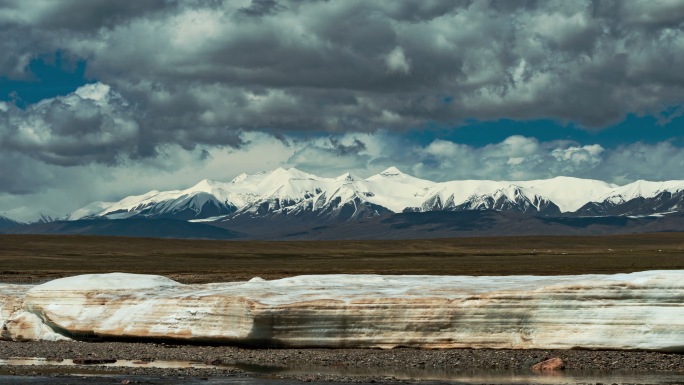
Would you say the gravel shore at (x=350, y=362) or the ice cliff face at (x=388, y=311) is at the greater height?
the ice cliff face at (x=388, y=311)

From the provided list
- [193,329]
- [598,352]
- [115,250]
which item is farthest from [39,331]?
[115,250]

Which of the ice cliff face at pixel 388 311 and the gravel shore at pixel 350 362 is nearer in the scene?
the gravel shore at pixel 350 362

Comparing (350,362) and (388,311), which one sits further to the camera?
(388,311)

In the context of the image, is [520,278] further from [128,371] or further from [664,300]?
[128,371]

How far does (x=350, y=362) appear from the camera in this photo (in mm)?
30812

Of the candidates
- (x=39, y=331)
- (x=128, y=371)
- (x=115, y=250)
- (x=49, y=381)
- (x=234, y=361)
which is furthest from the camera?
(x=115, y=250)

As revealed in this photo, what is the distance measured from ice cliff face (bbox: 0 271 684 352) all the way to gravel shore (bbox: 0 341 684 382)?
47 cm

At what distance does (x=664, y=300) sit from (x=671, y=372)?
8.39ft

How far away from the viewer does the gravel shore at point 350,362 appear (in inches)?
1139

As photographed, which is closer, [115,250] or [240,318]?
[240,318]

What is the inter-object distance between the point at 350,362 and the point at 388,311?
2407 mm

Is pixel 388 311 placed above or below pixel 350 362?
above

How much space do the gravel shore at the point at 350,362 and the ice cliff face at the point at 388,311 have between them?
1.55 ft

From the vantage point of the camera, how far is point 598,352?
101 feet
